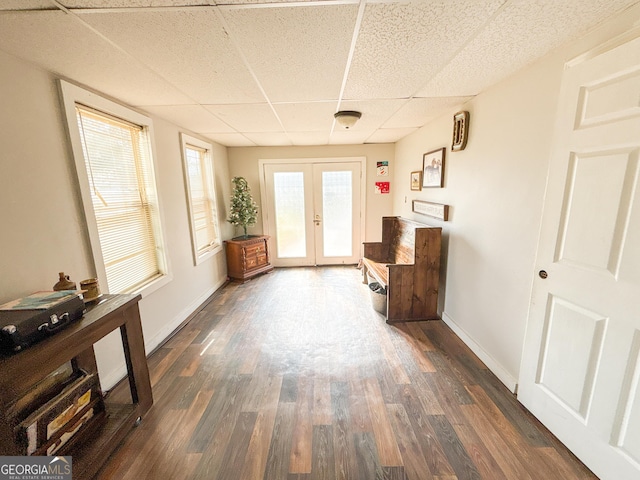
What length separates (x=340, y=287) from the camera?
3809 mm

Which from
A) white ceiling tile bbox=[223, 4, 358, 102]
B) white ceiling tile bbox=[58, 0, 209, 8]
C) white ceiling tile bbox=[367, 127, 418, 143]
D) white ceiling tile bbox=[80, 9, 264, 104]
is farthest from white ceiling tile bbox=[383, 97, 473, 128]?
white ceiling tile bbox=[58, 0, 209, 8]

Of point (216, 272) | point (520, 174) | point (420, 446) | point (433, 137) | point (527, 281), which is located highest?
point (433, 137)

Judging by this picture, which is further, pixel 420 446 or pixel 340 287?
pixel 340 287

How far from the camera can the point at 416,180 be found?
3.42 m

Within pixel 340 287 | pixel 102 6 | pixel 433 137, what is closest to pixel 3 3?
pixel 102 6

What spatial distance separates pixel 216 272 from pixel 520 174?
376 cm

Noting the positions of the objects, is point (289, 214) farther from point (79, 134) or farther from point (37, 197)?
point (37, 197)

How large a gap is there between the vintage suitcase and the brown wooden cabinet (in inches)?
107

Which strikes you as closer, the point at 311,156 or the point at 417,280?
the point at 417,280

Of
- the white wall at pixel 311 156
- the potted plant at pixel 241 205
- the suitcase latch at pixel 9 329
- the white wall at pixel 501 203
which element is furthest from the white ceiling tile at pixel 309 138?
the suitcase latch at pixel 9 329

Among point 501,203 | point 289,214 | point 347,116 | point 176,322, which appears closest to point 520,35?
point 501,203

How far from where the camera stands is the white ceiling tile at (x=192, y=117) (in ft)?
7.48

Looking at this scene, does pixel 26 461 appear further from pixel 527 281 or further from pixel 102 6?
pixel 527 281

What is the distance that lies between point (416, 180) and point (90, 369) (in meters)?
3.69
